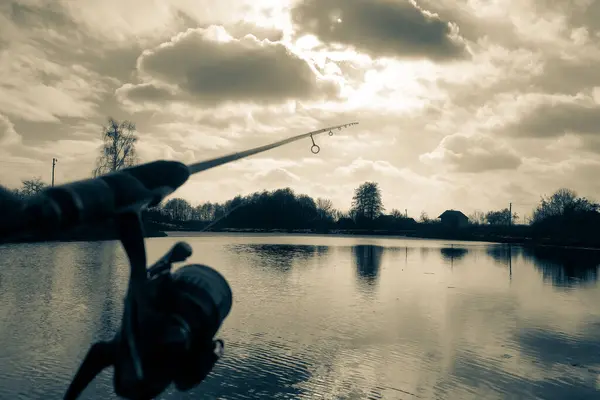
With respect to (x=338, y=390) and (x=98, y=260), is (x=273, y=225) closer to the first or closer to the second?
(x=98, y=260)

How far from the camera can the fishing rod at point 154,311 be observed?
2.49 m

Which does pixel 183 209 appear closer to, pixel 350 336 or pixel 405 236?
pixel 405 236

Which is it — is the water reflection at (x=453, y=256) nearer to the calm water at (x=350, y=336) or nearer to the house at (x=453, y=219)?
the calm water at (x=350, y=336)

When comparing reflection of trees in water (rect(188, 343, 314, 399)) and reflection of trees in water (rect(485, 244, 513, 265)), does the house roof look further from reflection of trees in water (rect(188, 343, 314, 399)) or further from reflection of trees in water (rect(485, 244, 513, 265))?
reflection of trees in water (rect(188, 343, 314, 399))

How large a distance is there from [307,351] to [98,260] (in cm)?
2494

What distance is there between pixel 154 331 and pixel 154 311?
0.11m

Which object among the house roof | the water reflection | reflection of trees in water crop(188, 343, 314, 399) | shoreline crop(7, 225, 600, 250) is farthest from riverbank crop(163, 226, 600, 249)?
reflection of trees in water crop(188, 343, 314, 399)

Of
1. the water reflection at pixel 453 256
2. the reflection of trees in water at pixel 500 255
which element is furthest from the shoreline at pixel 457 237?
the water reflection at pixel 453 256

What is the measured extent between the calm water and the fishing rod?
7326mm

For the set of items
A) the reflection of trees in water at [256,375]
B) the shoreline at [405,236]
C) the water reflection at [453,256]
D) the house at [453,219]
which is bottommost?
the reflection of trees in water at [256,375]

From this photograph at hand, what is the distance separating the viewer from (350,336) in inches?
572

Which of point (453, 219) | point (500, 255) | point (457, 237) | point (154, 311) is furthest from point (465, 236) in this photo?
point (154, 311)

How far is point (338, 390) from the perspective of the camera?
10078 mm

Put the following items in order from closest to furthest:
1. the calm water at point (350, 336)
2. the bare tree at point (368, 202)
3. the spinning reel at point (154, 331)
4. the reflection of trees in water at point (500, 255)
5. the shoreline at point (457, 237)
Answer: the spinning reel at point (154, 331) → the calm water at point (350, 336) → the reflection of trees in water at point (500, 255) → the shoreline at point (457, 237) → the bare tree at point (368, 202)
